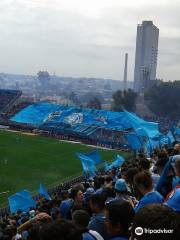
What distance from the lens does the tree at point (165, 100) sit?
90312mm

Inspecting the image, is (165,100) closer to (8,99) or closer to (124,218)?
(8,99)

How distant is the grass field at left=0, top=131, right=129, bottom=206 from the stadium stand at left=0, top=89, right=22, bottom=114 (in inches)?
686

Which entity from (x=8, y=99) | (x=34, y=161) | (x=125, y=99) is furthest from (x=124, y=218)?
(x=125, y=99)

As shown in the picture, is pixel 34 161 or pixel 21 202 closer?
pixel 21 202

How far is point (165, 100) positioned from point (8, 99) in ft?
109

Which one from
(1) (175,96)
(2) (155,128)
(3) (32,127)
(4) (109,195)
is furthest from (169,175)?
(1) (175,96)

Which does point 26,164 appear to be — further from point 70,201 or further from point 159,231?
point 159,231

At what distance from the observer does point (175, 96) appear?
91125mm

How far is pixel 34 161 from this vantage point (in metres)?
36.1

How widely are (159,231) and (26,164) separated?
32.6 metres

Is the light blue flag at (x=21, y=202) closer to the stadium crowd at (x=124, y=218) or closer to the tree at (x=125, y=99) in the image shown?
the stadium crowd at (x=124, y=218)

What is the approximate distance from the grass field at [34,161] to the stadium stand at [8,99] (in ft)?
57.1

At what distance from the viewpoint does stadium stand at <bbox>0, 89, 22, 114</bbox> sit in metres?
69.1

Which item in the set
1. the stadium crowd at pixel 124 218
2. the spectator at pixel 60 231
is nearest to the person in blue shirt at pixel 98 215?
the stadium crowd at pixel 124 218
